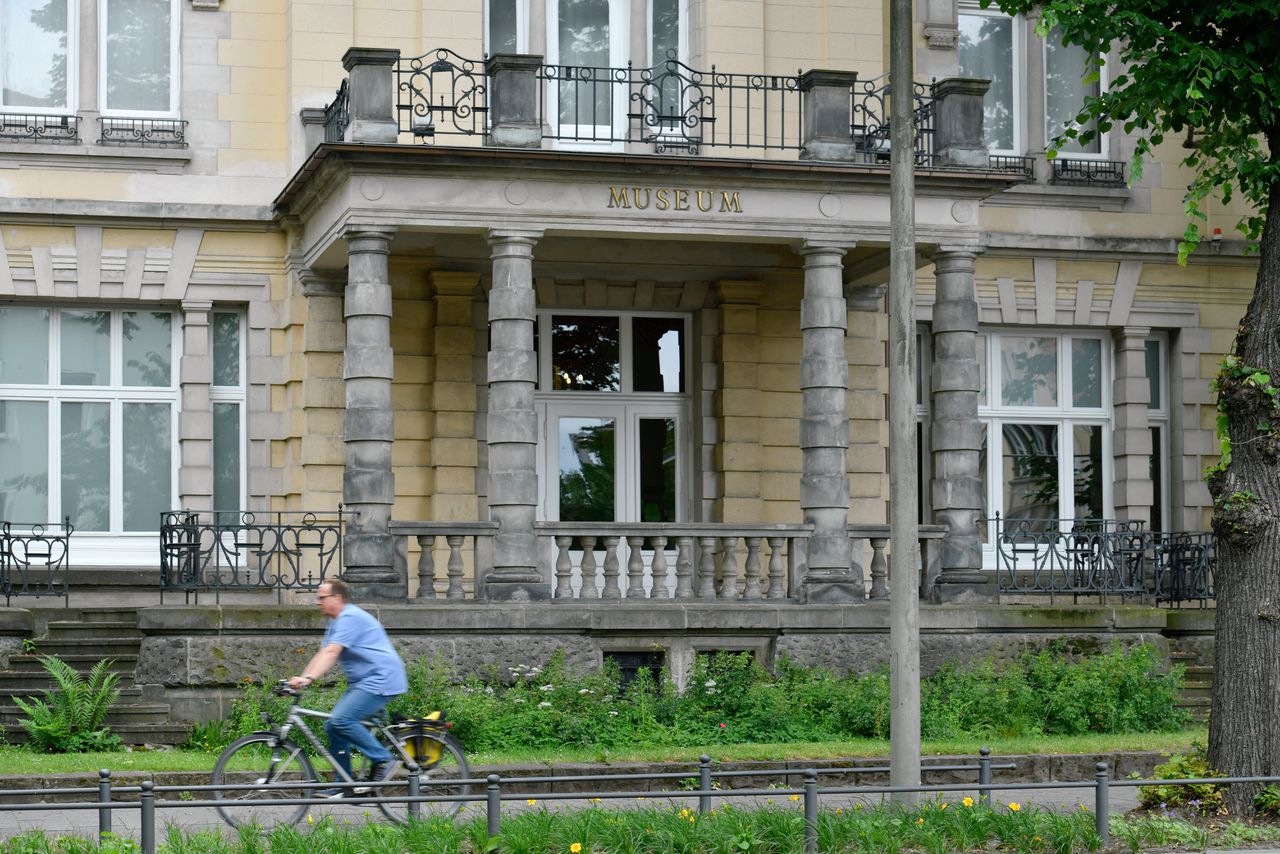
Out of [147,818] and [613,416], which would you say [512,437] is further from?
[147,818]

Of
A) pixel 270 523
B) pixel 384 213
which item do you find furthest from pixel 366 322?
pixel 270 523

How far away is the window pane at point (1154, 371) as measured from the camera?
25484mm

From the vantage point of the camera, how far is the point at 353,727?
1298 cm

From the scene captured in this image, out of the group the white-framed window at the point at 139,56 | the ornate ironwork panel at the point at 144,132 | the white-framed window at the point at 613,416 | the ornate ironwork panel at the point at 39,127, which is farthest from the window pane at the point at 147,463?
the white-framed window at the point at 613,416

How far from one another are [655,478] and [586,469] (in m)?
0.87

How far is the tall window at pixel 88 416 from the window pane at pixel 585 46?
5508 millimetres

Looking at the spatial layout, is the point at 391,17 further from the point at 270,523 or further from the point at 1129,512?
the point at 1129,512

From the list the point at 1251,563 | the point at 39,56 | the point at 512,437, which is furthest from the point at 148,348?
the point at 1251,563

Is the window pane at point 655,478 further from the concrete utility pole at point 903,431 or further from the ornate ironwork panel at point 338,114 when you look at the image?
the concrete utility pole at point 903,431

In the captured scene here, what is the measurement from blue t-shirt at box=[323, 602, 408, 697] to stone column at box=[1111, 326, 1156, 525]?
46.4 feet

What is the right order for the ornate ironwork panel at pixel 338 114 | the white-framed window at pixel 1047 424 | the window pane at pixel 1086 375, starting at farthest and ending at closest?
1. the window pane at pixel 1086 375
2. the white-framed window at pixel 1047 424
3. the ornate ironwork panel at pixel 338 114

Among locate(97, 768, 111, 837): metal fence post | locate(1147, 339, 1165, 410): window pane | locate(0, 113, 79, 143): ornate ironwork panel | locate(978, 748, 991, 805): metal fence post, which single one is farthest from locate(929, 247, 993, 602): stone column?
locate(97, 768, 111, 837): metal fence post

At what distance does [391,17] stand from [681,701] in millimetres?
8808

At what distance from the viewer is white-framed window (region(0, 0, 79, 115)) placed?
866 inches
